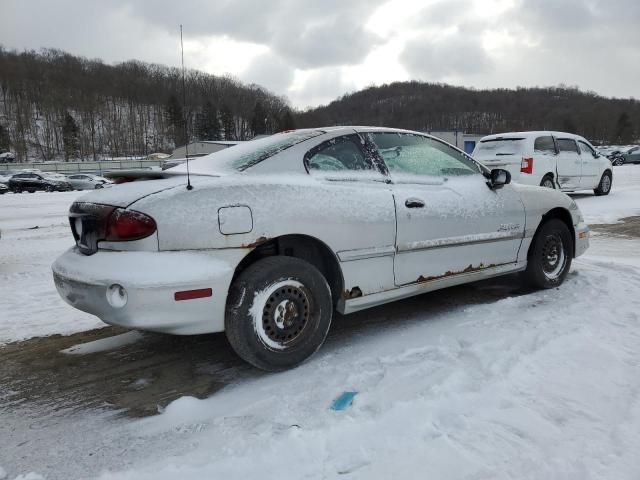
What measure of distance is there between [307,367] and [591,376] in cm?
163

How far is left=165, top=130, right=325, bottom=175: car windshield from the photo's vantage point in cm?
311

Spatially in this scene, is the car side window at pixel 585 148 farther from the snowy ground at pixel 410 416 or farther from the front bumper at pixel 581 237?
the snowy ground at pixel 410 416

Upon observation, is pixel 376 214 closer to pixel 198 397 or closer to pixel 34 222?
pixel 198 397

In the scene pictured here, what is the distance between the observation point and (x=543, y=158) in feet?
34.6

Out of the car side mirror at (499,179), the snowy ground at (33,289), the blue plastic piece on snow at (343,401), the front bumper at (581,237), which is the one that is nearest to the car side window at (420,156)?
the car side mirror at (499,179)

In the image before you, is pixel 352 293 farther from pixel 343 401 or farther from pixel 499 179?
pixel 499 179

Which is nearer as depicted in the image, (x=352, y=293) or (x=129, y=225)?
(x=129, y=225)

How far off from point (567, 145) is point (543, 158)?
155 centimetres

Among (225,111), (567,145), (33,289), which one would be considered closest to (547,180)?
(567,145)

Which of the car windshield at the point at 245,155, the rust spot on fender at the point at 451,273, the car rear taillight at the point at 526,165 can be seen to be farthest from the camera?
the car rear taillight at the point at 526,165

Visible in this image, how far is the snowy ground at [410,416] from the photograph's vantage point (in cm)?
207

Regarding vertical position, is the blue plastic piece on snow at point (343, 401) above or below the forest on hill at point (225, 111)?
below

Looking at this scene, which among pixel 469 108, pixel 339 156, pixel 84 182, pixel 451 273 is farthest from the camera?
pixel 469 108

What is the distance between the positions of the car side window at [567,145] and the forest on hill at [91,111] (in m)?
85.5
